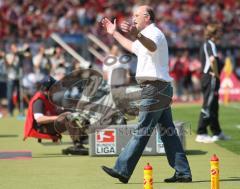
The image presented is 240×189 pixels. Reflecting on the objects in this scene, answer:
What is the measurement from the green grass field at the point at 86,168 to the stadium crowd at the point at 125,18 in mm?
15407

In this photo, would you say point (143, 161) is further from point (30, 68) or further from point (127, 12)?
point (127, 12)

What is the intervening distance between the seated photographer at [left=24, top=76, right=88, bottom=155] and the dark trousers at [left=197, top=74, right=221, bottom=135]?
9.46 ft

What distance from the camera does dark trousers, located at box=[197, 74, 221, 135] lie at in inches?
625

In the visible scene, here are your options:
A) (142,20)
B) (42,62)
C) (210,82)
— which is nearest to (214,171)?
(142,20)

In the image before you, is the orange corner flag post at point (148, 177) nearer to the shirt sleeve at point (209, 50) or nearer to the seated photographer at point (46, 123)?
the seated photographer at point (46, 123)

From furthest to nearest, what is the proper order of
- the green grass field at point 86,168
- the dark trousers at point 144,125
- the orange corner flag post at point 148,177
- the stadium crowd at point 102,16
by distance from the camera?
1. the stadium crowd at point 102,16
2. the green grass field at point 86,168
3. the dark trousers at point 144,125
4. the orange corner flag post at point 148,177

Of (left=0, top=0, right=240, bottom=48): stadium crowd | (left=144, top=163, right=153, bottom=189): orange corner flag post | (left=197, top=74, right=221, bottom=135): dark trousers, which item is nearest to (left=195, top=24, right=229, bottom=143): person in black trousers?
(left=197, top=74, right=221, bottom=135): dark trousers

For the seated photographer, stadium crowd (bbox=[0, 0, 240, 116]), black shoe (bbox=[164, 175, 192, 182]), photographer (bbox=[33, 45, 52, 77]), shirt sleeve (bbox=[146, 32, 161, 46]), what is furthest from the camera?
stadium crowd (bbox=[0, 0, 240, 116])

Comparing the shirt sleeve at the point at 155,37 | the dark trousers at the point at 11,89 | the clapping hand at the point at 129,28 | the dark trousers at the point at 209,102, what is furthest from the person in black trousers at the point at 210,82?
the dark trousers at the point at 11,89

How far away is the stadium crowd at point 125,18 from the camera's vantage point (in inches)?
1298

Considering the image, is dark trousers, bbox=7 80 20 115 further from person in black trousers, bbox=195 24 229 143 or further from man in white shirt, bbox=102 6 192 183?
man in white shirt, bbox=102 6 192 183

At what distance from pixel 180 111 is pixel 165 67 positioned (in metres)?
15.5

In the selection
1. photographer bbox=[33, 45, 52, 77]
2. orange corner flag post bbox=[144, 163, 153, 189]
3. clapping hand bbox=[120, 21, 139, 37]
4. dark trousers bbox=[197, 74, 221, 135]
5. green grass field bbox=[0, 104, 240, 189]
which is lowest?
green grass field bbox=[0, 104, 240, 189]

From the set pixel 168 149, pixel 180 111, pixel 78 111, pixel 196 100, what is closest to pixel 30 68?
pixel 180 111
